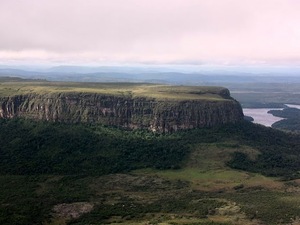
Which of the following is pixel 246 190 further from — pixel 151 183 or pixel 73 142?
pixel 73 142

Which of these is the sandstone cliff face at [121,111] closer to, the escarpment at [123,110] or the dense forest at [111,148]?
the escarpment at [123,110]

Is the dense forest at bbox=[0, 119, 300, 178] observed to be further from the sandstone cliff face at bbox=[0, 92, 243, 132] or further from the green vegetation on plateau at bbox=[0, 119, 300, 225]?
the sandstone cliff face at bbox=[0, 92, 243, 132]

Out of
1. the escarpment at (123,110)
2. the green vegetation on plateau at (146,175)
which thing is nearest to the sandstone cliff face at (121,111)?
the escarpment at (123,110)

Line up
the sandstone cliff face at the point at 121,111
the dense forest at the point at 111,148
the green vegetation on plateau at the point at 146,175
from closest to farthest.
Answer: the green vegetation on plateau at the point at 146,175, the dense forest at the point at 111,148, the sandstone cliff face at the point at 121,111

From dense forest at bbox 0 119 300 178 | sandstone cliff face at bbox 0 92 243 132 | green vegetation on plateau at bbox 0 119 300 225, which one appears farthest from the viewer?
sandstone cliff face at bbox 0 92 243 132

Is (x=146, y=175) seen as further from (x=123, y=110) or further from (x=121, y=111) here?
(x=123, y=110)

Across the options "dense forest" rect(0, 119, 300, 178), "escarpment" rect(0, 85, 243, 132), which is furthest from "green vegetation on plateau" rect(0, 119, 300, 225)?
"escarpment" rect(0, 85, 243, 132)
